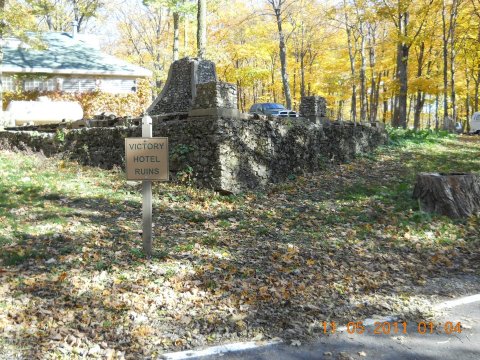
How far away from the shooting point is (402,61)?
2220cm

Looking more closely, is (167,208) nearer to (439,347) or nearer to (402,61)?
(439,347)

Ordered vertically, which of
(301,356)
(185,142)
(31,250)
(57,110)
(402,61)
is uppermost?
(402,61)

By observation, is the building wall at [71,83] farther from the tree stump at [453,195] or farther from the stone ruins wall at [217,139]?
the tree stump at [453,195]

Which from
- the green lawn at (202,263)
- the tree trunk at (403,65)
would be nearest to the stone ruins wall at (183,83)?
A: the green lawn at (202,263)

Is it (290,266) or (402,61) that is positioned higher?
(402,61)

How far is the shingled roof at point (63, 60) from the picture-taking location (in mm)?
23688

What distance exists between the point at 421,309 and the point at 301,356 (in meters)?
1.68

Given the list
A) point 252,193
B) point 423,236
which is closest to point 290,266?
point 423,236

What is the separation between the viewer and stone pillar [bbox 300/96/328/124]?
39.4ft
